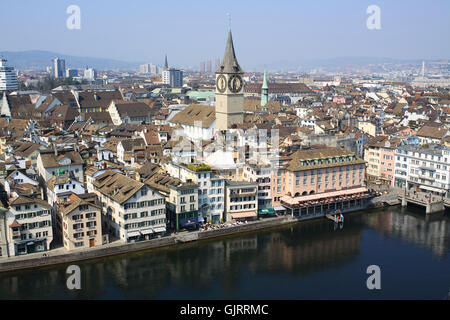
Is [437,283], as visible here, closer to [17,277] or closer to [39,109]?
[17,277]

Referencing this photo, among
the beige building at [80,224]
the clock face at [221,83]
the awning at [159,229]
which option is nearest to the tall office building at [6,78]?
the clock face at [221,83]

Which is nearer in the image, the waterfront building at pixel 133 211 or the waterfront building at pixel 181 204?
the waterfront building at pixel 133 211

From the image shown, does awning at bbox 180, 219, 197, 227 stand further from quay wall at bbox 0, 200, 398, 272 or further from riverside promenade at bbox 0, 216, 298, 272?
quay wall at bbox 0, 200, 398, 272

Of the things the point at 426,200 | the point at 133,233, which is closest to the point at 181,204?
the point at 133,233

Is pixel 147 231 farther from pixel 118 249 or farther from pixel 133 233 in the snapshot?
pixel 118 249

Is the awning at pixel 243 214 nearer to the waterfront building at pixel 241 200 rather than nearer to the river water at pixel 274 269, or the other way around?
the waterfront building at pixel 241 200

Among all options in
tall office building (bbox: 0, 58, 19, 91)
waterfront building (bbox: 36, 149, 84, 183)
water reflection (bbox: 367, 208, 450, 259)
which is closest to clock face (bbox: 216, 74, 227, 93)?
waterfront building (bbox: 36, 149, 84, 183)
